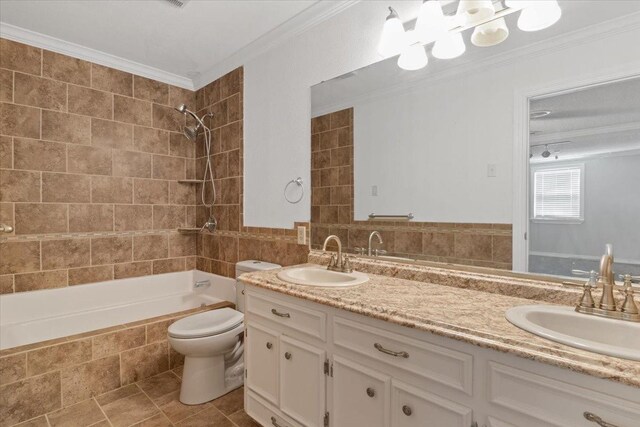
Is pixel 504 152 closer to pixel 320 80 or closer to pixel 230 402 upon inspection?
pixel 320 80

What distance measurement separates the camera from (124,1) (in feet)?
6.67

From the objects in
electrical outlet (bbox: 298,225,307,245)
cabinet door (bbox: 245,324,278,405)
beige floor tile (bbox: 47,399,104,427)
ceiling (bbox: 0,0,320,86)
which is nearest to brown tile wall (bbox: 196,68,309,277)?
electrical outlet (bbox: 298,225,307,245)

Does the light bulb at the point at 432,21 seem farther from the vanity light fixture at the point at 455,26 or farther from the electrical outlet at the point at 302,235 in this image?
the electrical outlet at the point at 302,235

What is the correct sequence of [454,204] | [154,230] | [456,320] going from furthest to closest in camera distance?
[154,230]
[454,204]
[456,320]

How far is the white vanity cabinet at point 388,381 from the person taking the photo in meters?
0.84

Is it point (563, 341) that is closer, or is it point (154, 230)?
point (563, 341)

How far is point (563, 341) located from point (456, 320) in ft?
0.92

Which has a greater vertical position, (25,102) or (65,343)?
(25,102)

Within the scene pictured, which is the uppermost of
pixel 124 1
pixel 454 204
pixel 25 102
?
pixel 124 1

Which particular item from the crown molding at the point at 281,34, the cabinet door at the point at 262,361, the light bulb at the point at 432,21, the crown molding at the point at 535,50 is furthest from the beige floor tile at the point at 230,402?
the crown molding at the point at 281,34

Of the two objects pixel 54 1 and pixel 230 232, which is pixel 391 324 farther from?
pixel 54 1

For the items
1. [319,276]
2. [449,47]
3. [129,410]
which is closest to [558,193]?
[449,47]

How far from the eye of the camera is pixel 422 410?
3.59ft

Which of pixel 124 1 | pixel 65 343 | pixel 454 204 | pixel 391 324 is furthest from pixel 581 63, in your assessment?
pixel 65 343
